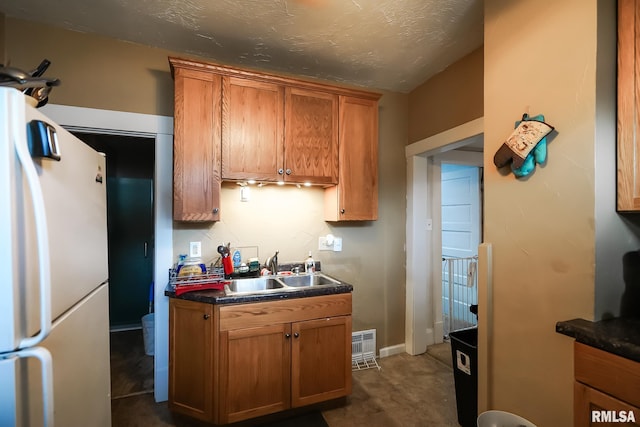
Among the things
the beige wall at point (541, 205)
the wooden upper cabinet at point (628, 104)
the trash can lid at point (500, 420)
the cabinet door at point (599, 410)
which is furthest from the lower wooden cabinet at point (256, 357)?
the wooden upper cabinet at point (628, 104)

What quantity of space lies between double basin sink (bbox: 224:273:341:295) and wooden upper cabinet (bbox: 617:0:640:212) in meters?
1.61

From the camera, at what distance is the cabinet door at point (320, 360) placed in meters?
1.92

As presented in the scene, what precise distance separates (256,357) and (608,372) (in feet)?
5.53

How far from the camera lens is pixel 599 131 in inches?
45.2

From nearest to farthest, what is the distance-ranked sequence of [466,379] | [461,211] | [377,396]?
1. [466,379]
2. [377,396]
3. [461,211]

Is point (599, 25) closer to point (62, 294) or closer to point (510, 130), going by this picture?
point (510, 130)

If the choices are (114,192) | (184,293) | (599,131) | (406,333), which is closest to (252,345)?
(184,293)

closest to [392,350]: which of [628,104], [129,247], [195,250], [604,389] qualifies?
[604,389]

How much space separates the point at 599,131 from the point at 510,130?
0.36 m

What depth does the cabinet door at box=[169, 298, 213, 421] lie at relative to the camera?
1778 mm

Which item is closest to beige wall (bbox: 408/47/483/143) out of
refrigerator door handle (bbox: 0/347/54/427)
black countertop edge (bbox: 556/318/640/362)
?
black countertop edge (bbox: 556/318/640/362)

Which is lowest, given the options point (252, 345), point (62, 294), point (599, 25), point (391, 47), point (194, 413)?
point (194, 413)

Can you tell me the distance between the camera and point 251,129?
2.13 meters

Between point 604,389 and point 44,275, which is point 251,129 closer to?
point 44,275
